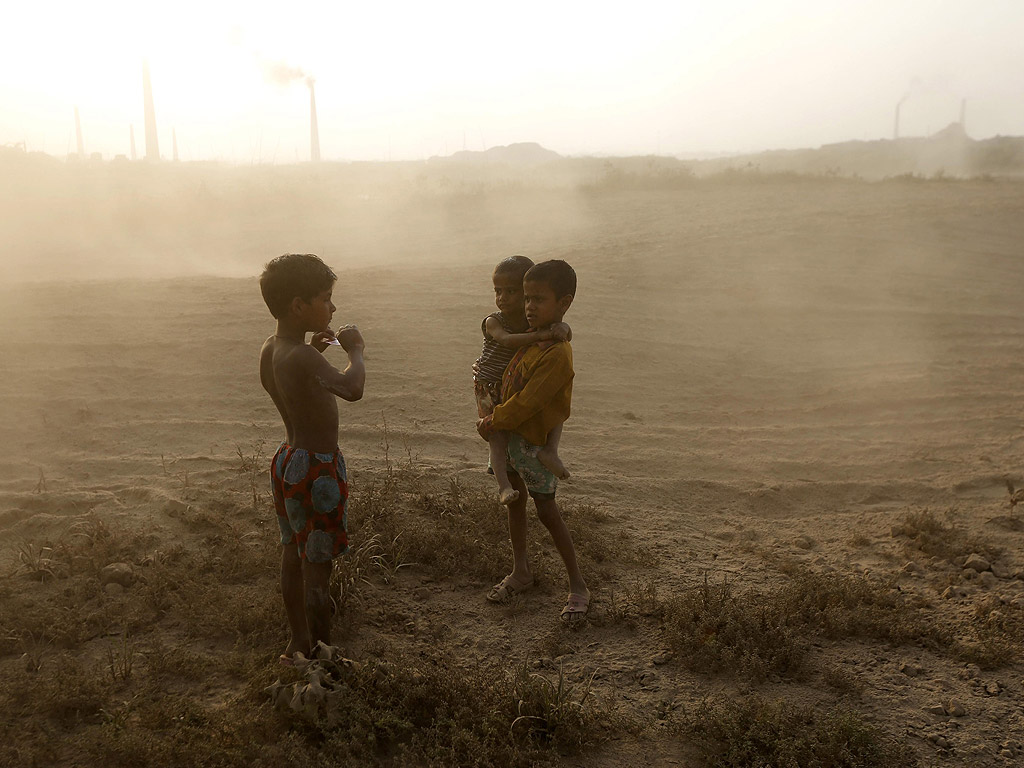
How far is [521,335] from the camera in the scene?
3.50 m

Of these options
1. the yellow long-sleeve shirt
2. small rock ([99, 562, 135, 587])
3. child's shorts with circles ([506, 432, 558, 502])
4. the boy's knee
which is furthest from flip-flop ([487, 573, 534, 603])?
small rock ([99, 562, 135, 587])

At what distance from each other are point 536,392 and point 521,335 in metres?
0.26

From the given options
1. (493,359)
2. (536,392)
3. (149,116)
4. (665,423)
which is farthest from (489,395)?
(149,116)

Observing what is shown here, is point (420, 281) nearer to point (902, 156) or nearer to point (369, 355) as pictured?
point (369, 355)

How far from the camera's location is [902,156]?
41.2 m

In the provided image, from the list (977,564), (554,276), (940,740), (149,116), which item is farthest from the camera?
(149,116)

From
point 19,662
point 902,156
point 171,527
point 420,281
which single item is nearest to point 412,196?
point 420,281

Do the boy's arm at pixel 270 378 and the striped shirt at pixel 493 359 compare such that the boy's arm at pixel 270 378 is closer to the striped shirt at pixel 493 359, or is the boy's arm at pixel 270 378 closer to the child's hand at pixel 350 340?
the child's hand at pixel 350 340

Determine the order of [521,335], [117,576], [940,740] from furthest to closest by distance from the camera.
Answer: [117,576], [521,335], [940,740]

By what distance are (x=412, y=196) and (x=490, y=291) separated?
9262 millimetres

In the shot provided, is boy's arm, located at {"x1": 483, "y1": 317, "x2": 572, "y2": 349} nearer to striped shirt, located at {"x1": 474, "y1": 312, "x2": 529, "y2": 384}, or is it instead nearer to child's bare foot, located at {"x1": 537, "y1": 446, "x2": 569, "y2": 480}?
striped shirt, located at {"x1": 474, "y1": 312, "x2": 529, "y2": 384}

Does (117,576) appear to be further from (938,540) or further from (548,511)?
(938,540)

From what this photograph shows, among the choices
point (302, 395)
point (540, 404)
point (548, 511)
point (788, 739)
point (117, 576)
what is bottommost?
point (788, 739)

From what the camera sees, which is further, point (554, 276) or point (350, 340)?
point (554, 276)
